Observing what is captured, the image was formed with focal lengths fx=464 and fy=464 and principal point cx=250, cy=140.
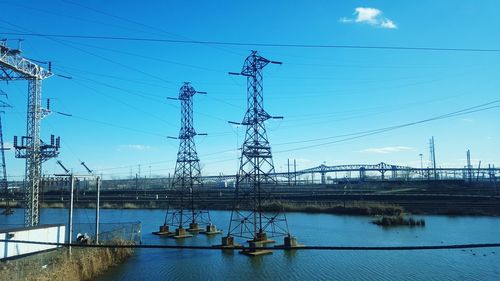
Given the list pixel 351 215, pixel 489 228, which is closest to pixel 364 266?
pixel 489 228

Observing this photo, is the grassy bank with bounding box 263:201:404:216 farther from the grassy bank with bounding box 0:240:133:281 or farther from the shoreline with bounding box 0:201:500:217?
the grassy bank with bounding box 0:240:133:281

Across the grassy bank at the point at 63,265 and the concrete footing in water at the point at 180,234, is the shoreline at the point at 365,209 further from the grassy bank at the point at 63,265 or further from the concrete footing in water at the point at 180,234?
the grassy bank at the point at 63,265

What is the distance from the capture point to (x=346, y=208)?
5481 centimetres

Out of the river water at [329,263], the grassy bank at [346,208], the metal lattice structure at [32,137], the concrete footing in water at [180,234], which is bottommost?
the river water at [329,263]

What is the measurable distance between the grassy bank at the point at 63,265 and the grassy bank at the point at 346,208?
32.3 metres

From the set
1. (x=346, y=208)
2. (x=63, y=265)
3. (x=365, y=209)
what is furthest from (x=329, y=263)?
(x=346, y=208)

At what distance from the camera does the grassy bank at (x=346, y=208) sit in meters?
50.6

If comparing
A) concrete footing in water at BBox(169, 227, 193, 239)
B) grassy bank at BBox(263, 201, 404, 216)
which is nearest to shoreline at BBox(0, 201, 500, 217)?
grassy bank at BBox(263, 201, 404, 216)

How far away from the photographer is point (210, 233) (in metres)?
34.9

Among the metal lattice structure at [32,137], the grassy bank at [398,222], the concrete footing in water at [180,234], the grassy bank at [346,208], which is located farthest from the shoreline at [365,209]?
the metal lattice structure at [32,137]

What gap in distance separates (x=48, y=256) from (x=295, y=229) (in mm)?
→ 24246

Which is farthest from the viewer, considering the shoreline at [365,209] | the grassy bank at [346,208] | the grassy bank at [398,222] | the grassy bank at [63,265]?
the grassy bank at [346,208]

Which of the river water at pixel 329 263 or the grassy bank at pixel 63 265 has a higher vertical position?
the grassy bank at pixel 63 265

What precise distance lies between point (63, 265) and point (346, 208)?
143 feet
